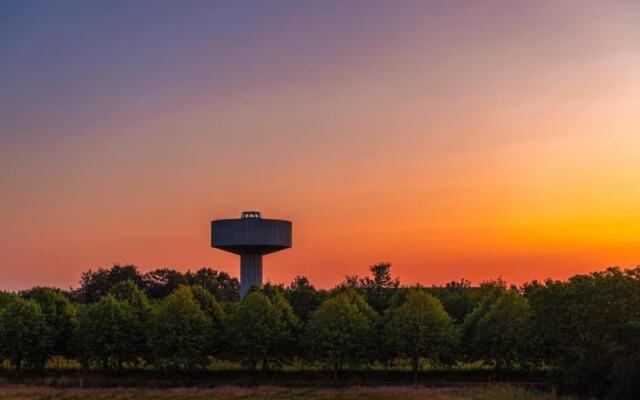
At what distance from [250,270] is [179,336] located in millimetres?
36248

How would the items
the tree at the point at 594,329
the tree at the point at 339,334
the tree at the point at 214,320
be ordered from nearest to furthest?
the tree at the point at 594,329
the tree at the point at 339,334
the tree at the point at 214,320

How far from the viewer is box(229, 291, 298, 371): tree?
217 ft

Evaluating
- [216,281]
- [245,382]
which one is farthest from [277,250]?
[216,281]

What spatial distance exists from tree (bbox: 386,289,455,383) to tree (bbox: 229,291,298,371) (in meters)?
9.56

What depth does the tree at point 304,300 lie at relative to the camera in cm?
8031

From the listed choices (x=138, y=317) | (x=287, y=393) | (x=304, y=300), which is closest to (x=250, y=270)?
(x=304, y=300)

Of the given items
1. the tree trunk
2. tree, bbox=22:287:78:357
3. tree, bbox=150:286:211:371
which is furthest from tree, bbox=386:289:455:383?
tree, bbox=22:287:78:357

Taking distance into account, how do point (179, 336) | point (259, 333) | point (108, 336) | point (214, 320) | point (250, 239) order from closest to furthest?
point (179, 336) → point (259, 333) → point (108, 336) → point (214, 320) → point (250, 239)

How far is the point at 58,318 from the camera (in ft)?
235

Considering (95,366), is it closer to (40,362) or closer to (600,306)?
(40,362)

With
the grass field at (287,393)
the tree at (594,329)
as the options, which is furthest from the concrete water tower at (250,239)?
the tree at (594,329)

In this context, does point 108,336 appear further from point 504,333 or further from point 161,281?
point 161,281

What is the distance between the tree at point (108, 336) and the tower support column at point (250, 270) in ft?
105

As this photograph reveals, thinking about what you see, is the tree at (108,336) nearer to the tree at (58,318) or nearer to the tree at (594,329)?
the tree at (58,318)
